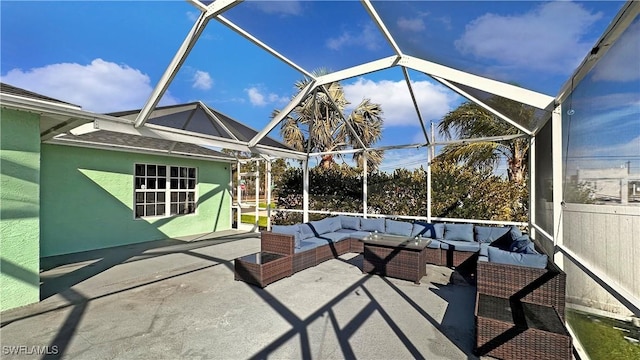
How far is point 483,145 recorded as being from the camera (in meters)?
7.77

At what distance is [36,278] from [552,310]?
6.30 m

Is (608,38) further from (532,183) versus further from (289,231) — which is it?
(289,231)

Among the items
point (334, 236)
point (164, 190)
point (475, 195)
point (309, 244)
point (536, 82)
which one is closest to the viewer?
point (536, 82)

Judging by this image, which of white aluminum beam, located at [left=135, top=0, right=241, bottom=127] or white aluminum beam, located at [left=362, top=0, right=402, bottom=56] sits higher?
white aluminum beam, located at [left=362, top=0, right=402, bottom=56]

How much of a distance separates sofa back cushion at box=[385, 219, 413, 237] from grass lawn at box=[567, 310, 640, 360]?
12.4 feet

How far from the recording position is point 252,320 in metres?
3.40

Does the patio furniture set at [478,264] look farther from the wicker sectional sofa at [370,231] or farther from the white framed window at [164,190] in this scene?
the white framed window at [164,190]

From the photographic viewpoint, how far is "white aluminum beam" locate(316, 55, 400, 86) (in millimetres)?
5098

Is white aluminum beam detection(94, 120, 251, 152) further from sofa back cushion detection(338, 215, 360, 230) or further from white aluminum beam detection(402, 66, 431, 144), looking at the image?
white aluminum beam detection(402, 66, 431, 144)

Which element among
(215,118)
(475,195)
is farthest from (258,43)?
(475,195)

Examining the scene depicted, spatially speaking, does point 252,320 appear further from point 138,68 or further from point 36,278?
point 138,68

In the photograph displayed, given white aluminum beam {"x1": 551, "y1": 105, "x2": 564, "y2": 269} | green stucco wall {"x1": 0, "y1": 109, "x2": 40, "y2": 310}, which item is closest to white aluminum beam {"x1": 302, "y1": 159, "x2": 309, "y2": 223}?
green stucco wall {"x1": 0, "y1": 109, "x2": 40, "y2": 310}

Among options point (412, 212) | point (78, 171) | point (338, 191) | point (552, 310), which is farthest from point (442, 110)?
point (78, 171)

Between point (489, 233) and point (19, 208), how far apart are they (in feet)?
25.4
